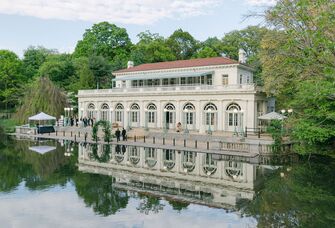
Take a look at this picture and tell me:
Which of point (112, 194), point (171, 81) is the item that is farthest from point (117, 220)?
point (171, 81)

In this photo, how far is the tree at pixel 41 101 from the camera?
4762cm

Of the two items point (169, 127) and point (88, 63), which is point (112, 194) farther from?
point (88, 63)

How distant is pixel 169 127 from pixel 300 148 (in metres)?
18.4

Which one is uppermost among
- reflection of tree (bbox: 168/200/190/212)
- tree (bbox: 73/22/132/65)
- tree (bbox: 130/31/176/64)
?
tree (bbox: 73/22/132/65)

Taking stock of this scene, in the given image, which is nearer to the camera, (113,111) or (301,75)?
(301,75)

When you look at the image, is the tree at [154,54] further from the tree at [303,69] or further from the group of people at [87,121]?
the tree at [303,69]

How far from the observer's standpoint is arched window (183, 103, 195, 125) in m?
39.3

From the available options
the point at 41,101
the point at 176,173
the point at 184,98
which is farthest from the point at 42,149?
the point at 41,101

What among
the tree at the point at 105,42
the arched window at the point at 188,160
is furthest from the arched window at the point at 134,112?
the tree at the point at 105,42

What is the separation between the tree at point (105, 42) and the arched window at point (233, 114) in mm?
39872

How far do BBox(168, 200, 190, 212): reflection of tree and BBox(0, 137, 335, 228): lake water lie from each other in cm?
4

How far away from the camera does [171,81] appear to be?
4322cm

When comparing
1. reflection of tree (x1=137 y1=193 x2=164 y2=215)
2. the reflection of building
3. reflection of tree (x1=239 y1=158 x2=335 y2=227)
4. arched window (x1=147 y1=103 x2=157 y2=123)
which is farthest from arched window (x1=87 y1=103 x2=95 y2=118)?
reflection of tree (x1=137 y1=193 x2=164 y2=215)

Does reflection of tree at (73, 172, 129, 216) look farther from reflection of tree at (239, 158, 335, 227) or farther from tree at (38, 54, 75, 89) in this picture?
tree at (38, 54, 75, 89)
